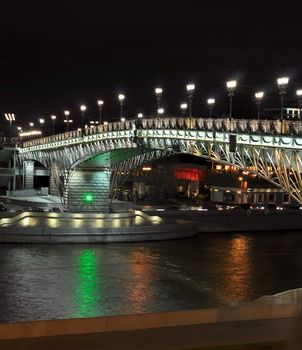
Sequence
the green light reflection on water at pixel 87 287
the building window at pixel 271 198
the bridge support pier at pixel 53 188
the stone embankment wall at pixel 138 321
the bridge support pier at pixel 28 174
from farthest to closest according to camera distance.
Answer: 1. the bridge support pier at pixel 28 174
2. the building window at pixel 271 198
3. the bridge support pier at pixel 53 188
4. the green light reflection on water at pixel 87 287
5. the stone embankment wall at pixel 138 321

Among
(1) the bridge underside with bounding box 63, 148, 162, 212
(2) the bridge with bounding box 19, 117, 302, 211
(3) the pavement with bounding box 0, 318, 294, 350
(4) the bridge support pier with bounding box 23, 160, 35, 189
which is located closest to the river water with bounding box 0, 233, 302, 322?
(2) the bridge with bounding box 19, 117, 302, 211

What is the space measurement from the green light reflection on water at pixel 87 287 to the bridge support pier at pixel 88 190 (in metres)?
24.7

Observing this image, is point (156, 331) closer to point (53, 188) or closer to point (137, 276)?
point (137, 276)

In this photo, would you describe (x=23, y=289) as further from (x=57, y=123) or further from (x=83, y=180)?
(x=57, y=123)

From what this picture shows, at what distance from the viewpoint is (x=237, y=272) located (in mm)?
29031

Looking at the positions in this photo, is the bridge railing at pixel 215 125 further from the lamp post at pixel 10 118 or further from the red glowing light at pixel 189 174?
the lamp post at pixel 10 118

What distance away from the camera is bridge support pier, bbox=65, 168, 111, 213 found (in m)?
58.7

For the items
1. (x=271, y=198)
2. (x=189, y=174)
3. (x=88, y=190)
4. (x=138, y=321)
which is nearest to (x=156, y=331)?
(x=138, y=321)

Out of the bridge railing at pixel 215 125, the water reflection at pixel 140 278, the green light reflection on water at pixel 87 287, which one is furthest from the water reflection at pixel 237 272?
the bridge railing at pixel 215 125

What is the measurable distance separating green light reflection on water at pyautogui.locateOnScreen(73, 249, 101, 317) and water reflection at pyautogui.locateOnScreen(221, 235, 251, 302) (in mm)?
4873

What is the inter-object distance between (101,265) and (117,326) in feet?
62.4

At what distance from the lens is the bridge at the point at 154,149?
91.4ft

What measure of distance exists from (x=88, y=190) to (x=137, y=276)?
105 feet

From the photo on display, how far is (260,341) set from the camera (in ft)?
34.8
